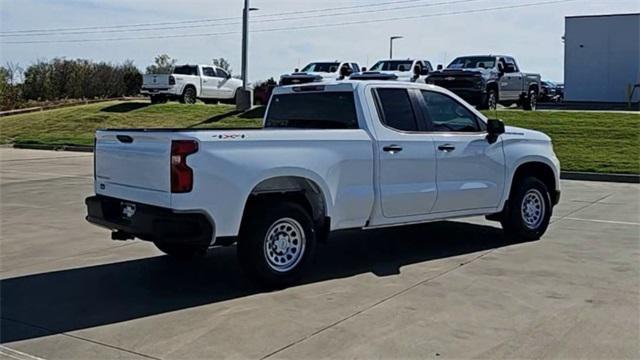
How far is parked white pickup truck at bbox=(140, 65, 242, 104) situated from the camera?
32.4m

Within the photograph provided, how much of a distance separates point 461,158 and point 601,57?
39.4m

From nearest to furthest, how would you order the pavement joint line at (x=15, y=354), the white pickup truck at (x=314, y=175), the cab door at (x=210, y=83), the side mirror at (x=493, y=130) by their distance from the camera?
the pavement joint line at (x=15, y=354), the white pickup truck at (x=314, y=175), the side mirror at (x=493, y=130), the cab door at (x=210, y=83)

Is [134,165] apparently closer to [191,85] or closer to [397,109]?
[397,109]

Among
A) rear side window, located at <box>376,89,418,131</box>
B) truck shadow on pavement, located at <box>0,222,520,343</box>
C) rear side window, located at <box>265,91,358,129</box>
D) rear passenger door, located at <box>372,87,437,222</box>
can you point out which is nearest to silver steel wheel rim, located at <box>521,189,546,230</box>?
truck shadow on pavement, located at <box>0,222,520,343</box>

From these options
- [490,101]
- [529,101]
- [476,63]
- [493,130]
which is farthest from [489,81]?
[493,130]

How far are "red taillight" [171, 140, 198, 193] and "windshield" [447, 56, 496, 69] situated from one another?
830 inches

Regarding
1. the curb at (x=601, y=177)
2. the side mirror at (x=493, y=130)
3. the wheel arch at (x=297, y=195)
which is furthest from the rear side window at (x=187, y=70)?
the wheel arch at (x=297, y=195)

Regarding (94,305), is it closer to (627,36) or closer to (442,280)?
(442,280)

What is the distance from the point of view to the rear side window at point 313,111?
7371mm

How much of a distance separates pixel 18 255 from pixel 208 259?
2.15 metres

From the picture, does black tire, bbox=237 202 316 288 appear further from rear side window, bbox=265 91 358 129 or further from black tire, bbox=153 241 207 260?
black tire, bbox=153 241 207 260

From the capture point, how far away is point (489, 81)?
2459 cm

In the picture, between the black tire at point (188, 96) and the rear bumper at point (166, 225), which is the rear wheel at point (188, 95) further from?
the rear bumper at point (166, 225)

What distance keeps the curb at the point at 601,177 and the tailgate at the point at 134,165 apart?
1197cm
